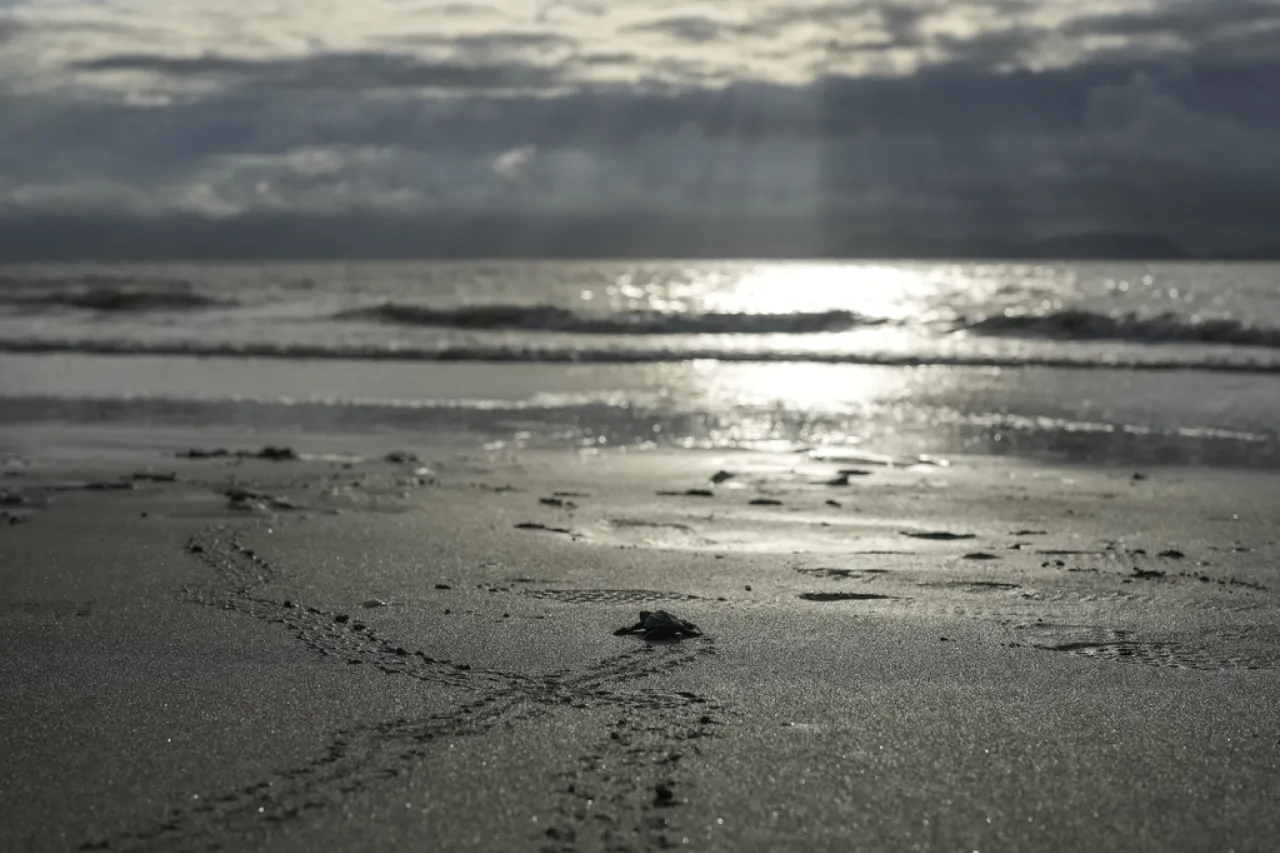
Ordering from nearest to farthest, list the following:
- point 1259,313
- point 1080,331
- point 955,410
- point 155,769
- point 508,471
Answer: point 155,769, point 508,471, point 955,410, point 1080,331, point 1259,313

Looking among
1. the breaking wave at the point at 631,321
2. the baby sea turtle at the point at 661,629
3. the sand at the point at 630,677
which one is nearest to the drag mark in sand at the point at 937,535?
the sand at the point at 630,677

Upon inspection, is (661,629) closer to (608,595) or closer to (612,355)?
(608,595)

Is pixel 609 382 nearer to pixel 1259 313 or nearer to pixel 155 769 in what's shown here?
pixel 155 769

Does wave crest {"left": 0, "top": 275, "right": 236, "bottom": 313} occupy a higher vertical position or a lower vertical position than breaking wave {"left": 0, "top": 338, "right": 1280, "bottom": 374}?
higher

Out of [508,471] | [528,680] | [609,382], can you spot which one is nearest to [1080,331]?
[609,382]

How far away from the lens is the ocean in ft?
37.9

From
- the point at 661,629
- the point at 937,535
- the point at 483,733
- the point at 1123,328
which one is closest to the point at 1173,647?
the point at 661,629

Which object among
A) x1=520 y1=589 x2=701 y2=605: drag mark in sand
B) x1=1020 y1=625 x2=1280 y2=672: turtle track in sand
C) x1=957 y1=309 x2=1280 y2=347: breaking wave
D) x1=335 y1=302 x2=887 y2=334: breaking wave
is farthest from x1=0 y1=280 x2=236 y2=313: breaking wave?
x1=1020 y1=625 x2=1280 y2=672: turtle track in sand

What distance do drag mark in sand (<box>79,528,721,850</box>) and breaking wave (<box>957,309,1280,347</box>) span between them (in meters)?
21.9

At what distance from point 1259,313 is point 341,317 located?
22.3 metres

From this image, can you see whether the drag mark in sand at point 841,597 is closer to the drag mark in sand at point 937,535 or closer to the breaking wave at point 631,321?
the drag mark in sand at point 937,535

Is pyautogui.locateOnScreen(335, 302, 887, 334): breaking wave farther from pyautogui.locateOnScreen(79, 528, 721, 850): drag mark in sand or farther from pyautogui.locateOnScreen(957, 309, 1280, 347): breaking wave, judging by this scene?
pyautogui.locateOnScreen(79, 528, 721, 850): drag mark in sand

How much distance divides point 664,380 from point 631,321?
11.2 meters

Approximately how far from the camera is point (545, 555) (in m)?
6.24
